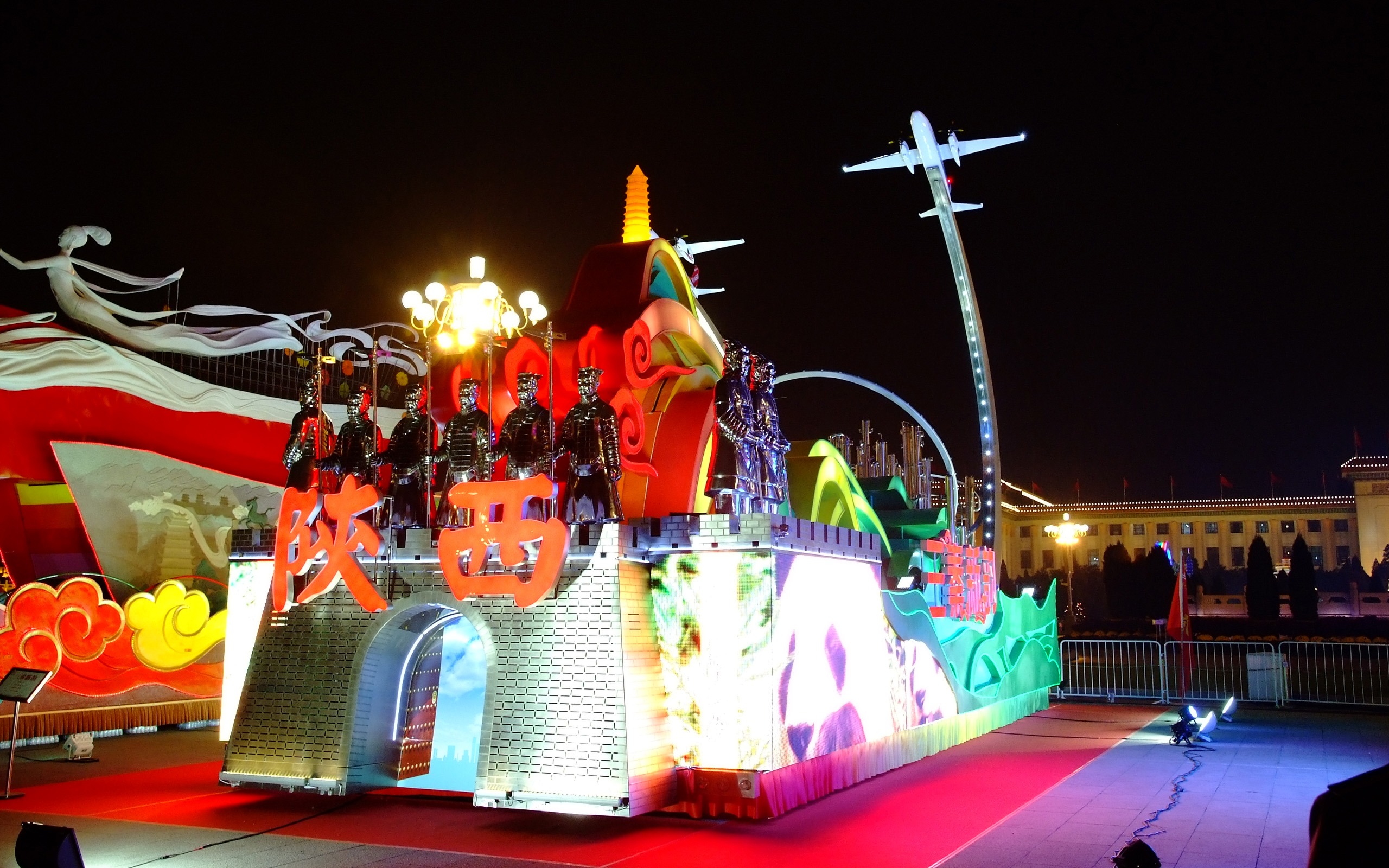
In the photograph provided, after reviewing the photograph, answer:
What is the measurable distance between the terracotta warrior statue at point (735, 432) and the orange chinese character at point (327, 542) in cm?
361

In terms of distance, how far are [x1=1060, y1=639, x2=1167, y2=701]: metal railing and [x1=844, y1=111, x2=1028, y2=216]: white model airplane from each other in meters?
10.1

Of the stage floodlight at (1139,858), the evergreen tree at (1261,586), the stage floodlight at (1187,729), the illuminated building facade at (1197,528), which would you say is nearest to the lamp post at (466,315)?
the stage floodlight at (1139,858)

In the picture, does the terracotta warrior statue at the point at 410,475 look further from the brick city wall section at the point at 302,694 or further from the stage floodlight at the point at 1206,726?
the stage floodlight at the point at 1206,726

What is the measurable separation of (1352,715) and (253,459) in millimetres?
20655

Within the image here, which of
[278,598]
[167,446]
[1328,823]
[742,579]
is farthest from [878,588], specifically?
[167,446]

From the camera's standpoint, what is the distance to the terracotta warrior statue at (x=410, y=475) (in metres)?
11.9

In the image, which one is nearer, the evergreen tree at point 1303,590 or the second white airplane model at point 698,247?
the second white airplane model at point 698,247

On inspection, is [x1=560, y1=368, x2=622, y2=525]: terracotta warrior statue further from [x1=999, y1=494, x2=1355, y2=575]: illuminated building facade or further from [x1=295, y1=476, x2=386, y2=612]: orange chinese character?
[x1=999, y1=494, x2=1355, y2=575]: illuminated building facade

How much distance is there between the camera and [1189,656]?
2220 cm

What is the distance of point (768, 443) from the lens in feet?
38.6

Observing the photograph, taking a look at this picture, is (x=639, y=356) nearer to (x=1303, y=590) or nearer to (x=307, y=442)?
(x=307, y=442)

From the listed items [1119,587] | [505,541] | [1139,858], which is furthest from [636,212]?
[1119,587]

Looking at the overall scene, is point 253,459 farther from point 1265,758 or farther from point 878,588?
point 1265,758

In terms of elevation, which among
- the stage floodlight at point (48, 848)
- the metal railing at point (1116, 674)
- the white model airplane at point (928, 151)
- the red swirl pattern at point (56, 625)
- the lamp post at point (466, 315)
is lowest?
the metal railing at point (1116, 674)
